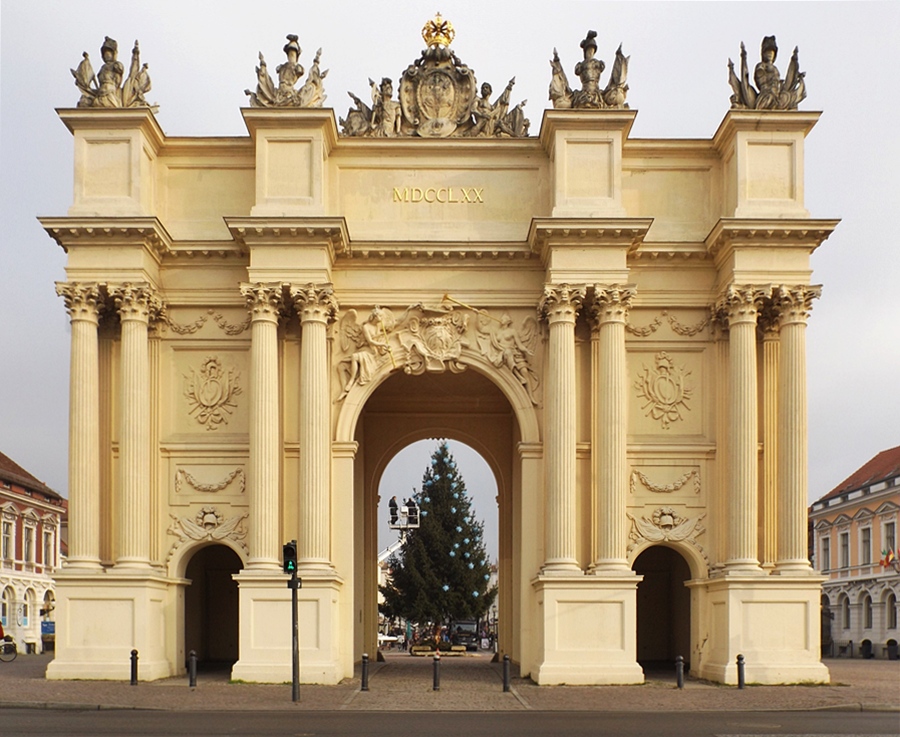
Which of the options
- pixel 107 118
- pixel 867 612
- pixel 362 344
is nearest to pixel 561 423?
pixel 362 344

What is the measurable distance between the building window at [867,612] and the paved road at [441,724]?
50.5m

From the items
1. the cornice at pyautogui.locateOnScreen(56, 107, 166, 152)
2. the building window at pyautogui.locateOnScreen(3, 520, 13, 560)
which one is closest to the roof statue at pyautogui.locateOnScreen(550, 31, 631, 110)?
the cornice at pyautogui.locateOnScreen(56, 107, 166, 152)

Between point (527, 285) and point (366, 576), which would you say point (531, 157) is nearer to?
point (527, 285)

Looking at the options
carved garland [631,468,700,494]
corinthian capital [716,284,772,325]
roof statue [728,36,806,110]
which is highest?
roof statue [728,36,806,110]

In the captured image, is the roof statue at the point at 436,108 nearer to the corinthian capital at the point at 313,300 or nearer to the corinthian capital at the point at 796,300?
the corinthian capital at the point at 313,300

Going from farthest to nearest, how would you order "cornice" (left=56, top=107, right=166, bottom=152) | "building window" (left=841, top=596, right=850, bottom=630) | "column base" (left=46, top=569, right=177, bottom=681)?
1. "building window" (left=841, top=596, right=850, bottom=630)
2. "cornice" (left=56, top=107, right=166, bottom=152)
3. "column base" (left=46, top=569, right=177, bottom=681)

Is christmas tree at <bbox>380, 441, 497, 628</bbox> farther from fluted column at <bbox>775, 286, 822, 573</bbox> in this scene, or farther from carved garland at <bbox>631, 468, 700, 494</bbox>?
fluted column at <bbox>775, 286, 822, 573</bbox>

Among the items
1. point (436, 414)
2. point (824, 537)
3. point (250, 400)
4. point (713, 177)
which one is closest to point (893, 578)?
point (824, 537)

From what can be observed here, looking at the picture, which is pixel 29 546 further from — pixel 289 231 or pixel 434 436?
pixel 289 231

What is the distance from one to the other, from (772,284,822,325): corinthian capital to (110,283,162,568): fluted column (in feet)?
48.5

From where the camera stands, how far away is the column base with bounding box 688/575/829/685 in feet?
95.9

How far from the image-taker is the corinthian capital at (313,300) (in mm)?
30484

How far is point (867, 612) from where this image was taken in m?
70.8

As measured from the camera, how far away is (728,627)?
29578 millimetres
